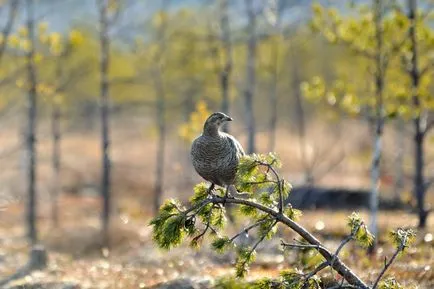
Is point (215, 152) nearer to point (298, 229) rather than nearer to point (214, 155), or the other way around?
point (214, 155)

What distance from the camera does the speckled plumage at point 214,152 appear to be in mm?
7355

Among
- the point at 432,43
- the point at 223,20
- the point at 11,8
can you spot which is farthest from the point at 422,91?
the point at 11,8

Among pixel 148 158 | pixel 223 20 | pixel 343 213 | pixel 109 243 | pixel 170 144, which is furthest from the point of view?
pixel 170 144

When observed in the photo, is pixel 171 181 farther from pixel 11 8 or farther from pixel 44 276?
pixel 44 276

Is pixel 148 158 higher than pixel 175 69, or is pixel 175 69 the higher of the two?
pixel 175 69

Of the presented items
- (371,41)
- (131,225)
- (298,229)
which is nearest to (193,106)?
(131,225)

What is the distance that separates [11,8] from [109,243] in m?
6.90

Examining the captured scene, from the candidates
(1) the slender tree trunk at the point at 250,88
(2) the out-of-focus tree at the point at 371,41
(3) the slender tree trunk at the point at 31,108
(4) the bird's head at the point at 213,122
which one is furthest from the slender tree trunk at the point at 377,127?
(3) the slender tree trunk at the point at 31,108

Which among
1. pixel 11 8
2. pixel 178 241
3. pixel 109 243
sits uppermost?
pixel 11 8

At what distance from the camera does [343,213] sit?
76.2ft

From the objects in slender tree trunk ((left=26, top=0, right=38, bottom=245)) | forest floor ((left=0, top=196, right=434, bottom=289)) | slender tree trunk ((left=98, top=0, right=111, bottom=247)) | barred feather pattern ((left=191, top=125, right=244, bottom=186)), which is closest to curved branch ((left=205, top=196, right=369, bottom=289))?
barred feather pattern ((left=191, top=125, right=244, bottom=186))

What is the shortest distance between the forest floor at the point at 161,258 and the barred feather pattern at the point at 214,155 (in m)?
1.63

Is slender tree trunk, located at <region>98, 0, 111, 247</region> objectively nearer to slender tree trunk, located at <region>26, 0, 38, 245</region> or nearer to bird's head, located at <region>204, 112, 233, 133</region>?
slender tree trunk, located at <region>26, 0, 38, 245</region>

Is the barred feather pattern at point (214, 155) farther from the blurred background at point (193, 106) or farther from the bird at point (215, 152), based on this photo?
the blurred background at point (193, 106)
